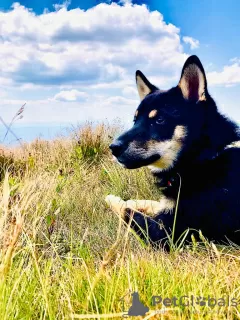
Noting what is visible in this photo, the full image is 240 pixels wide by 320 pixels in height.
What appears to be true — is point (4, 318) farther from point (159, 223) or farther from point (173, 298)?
point (159, 223)

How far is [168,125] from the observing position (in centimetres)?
288

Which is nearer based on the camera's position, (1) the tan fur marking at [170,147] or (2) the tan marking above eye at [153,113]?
(1) the tan fur marking at [170,147]

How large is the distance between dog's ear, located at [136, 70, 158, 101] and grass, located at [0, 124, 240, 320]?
1158 millimetres

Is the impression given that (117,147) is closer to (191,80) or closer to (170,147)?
(170,147)

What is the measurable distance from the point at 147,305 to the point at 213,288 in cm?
34

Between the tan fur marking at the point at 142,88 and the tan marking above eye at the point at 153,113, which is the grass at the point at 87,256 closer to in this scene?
→ the tan marking above eye at the point at 153,113

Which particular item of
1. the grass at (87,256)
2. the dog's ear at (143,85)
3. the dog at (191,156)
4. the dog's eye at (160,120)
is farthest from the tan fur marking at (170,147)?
the dog's ear at (143,85)

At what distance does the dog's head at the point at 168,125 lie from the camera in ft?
9.34

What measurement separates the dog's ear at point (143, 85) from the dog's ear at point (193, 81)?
0.59m

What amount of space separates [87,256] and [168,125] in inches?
44.2

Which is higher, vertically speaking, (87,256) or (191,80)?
(191,80)

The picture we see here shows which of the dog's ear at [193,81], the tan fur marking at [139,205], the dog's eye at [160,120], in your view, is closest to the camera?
the dog's ear at [193,81]

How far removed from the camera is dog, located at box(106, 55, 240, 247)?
9.16ft

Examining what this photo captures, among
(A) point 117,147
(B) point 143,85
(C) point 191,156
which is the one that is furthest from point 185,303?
(B) point 143,85
